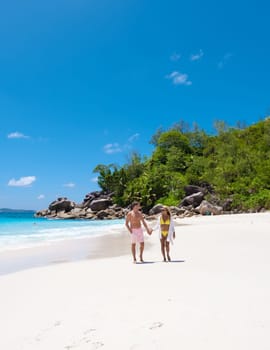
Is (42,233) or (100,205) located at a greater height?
(100,205)

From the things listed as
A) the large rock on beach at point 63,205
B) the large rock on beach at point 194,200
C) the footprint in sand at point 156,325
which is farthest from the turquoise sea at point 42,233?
the large rock on beach at point 63,205

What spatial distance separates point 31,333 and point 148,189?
4942cm

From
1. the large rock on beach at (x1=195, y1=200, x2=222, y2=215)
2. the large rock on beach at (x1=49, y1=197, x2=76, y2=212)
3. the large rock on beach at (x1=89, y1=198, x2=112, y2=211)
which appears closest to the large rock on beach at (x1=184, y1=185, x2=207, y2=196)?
the large rock on beach at (x1=195, y1=200, x2=222, y2=215)

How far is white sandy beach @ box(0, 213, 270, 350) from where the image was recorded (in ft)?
10.8

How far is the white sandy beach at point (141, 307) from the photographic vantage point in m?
3.30

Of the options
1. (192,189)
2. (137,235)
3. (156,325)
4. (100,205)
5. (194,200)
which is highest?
(192,189)

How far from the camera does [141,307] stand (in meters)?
4.28

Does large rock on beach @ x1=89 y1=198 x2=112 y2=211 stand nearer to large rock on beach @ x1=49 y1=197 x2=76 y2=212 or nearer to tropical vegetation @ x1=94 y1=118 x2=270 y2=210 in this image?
tropical vegetation @ x1=94 y1=118 x2=270 y2=210

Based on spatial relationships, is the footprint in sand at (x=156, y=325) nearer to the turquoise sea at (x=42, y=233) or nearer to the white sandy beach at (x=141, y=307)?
the white sandy beach at (x=141, y=307)

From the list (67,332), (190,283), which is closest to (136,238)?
(190,283)

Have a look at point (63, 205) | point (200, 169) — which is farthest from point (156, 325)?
point (63, 205)

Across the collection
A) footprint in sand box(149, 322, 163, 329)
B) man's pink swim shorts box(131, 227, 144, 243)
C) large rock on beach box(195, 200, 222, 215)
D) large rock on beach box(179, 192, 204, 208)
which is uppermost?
large rock on beach box(179, 192, 204, 208)

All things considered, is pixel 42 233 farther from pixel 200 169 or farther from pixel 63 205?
pixel 63 205

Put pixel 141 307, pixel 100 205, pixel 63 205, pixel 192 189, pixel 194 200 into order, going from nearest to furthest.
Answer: pixel 141 307
pixel 194 200
pixel 192 189
pixel 100 205
pixel 63 205
